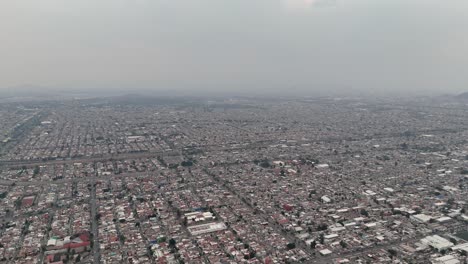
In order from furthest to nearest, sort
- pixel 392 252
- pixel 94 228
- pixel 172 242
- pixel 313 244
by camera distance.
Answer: pixel 94 228, pixel 172 242, pixel 313 244, pixel 392 252

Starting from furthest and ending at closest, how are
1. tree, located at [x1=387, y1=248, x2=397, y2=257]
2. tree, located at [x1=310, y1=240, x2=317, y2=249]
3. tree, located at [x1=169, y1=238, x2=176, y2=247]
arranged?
tree, located at [x1=169, y1=238, x2=176, y2=247]
tree, located at [x1=310, y1=240, x2=317, y2=249]
tree, located at [x1=387, y1=248, x2=397, y2=257]

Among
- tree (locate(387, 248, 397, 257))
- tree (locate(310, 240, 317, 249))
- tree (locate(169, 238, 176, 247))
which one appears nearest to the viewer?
tree (locate(387, 248, 397, 257))

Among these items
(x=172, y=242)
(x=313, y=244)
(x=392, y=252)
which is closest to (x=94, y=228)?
(x=172, y=242)

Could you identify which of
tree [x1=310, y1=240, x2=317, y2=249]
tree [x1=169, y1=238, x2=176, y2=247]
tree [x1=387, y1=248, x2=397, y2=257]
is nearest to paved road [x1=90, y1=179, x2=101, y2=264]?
tree [x1=169, y1=238, x2=176, y2=247]

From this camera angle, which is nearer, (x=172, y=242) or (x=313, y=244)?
(x=313, y=244)

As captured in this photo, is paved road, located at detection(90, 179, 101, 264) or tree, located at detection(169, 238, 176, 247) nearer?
paved road, located at detection(90, 179, 101, 264)

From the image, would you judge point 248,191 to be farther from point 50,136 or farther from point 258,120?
point 258,120

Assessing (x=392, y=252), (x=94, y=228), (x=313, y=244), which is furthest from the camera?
(x=94, y=228)

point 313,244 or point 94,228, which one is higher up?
point 313,244

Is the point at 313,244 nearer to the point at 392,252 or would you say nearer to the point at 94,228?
the point at 392,252

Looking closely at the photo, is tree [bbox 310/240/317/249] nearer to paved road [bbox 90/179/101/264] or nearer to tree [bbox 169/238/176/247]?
tree [bbox 169/238/176/247]

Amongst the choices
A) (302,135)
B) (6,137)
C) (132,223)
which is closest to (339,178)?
(132,223)
